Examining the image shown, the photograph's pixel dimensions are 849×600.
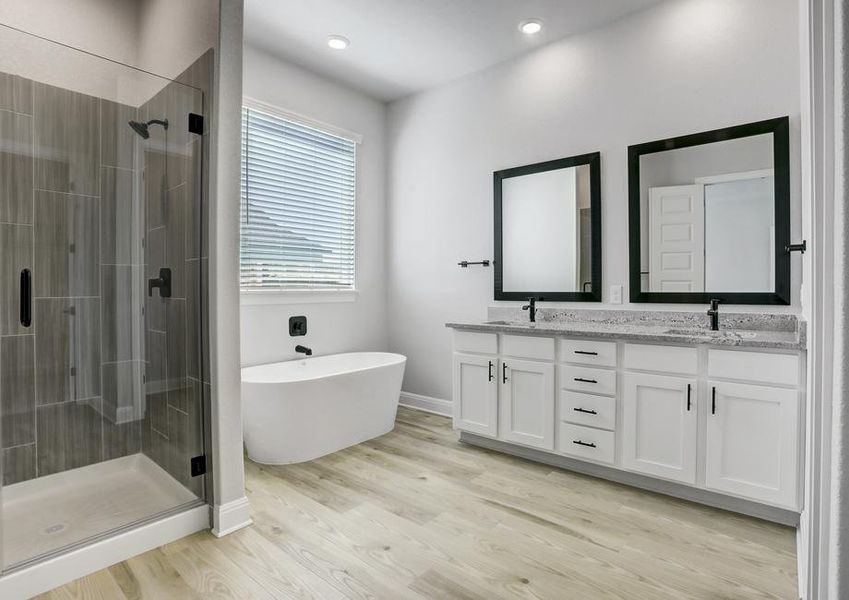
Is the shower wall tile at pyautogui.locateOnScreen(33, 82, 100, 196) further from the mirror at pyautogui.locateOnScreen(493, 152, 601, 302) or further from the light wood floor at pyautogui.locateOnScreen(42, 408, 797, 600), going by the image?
the mirror at pyautogui.locateOnScreen(493, 152, 601, 302)

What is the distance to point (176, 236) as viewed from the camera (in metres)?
2.17

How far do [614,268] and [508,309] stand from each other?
2.71ft

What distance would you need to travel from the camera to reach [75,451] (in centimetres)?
217

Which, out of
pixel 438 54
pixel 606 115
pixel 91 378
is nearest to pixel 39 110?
pixel 91 378

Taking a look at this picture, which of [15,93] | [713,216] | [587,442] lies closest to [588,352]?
[587,442]

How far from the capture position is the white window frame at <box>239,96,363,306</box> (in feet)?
11.0

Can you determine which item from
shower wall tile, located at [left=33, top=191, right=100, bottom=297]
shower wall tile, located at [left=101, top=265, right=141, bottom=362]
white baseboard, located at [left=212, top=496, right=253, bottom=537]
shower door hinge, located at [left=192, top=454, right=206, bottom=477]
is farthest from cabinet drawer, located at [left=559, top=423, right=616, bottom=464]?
shower wall tile, located at [left=33, top=191, right=100, bottom=297]

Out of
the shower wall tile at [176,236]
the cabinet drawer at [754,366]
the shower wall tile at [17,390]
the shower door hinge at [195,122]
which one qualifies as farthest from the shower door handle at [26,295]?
the cabinet drawer at [754,366]

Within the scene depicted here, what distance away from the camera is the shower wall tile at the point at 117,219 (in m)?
2.08

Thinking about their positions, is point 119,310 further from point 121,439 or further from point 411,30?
point 411,30

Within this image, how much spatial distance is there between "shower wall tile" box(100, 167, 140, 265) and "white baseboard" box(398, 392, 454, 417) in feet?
8.51

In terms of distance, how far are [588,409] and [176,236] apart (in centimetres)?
235

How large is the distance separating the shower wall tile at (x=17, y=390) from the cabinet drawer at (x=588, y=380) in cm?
260

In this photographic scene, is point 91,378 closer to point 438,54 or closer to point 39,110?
point 39,110
